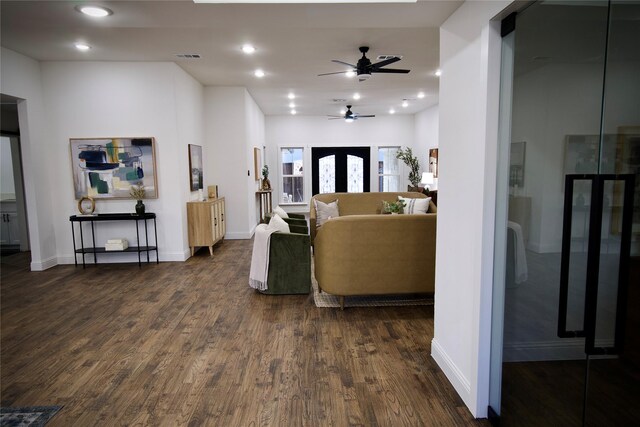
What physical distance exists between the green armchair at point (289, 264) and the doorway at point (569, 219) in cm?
244

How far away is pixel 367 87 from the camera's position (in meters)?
7.49

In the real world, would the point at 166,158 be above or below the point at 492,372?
above

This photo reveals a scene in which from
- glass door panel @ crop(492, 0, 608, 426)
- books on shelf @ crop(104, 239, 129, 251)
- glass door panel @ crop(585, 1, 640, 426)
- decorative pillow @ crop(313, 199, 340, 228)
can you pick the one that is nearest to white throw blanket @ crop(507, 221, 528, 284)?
glass door panel @ crop(492, 0, 608, 426)

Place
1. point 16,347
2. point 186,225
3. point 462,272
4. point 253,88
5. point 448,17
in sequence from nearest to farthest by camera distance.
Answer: point 462,272
point 448,17
point 16,347
point 186,225
point 253,88

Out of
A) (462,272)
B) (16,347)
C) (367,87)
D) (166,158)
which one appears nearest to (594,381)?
(462,272)

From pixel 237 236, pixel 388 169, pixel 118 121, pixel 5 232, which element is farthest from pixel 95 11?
pixel 388 169

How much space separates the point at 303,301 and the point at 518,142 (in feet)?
9.40

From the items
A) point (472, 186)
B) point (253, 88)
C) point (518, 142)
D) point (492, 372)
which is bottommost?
point (492, 372)

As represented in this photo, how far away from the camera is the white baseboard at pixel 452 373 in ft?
7.60

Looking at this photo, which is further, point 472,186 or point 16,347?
point 16,347

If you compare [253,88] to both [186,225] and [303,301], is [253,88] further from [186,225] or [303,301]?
[303,301]

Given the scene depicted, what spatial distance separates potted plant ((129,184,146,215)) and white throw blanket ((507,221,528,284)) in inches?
198

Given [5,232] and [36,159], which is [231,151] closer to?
[36,159]

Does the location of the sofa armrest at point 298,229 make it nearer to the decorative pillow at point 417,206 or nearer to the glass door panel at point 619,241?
the decorative pillow at point 417,206
